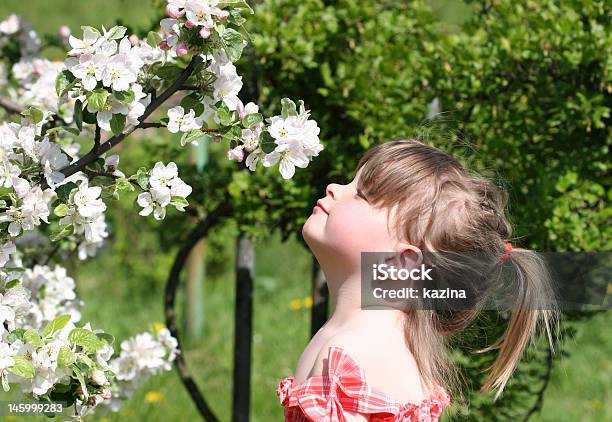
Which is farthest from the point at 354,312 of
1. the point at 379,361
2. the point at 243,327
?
the point at 243,327

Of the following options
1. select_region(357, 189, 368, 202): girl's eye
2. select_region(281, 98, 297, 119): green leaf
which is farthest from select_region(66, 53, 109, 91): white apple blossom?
select_region(357, 189, 368, 202): girl's eye

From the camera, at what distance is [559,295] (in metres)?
2.30

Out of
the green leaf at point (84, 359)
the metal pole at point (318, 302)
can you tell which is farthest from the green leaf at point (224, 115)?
the metal pole at point (318, 302)

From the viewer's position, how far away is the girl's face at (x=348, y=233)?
1901 millimetres

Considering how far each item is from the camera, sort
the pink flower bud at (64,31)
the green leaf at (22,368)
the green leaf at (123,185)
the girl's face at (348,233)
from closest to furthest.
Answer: the green leaf at (22,368)
the green leaf at (123,185)
the girl's face at (348,233)
the pink flower bud at (64,31)

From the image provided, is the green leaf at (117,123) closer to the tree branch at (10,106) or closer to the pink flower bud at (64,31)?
the tree branch at (10,106)

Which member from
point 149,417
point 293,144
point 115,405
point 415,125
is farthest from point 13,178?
point 149,417

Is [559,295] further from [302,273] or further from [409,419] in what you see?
[302,273]

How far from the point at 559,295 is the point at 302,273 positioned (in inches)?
119

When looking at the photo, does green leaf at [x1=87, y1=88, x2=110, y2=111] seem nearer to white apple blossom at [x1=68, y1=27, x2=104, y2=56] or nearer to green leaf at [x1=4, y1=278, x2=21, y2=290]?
white apple blossom at [x1=68, y1=27, x2=104, y2=56]

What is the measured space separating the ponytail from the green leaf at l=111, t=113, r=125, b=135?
0.88 meters

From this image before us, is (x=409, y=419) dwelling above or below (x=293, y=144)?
below

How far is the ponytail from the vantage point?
6.71ft

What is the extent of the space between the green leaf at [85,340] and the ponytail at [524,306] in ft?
2.71
